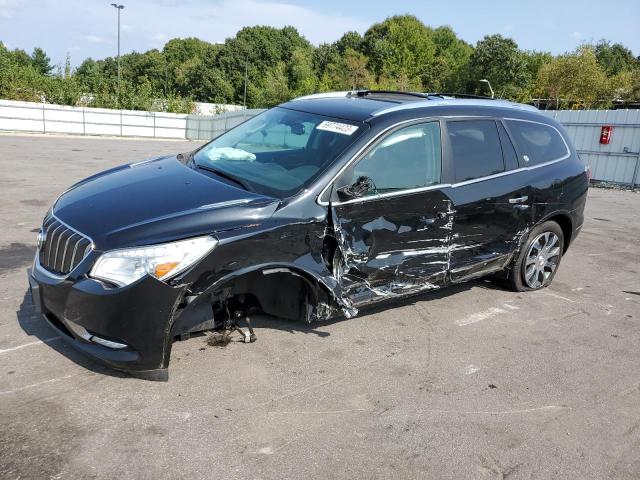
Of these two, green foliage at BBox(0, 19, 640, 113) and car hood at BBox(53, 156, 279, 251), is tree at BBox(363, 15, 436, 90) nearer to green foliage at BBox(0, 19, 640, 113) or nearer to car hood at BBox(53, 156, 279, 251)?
green foliage at BBox(0, 19, 640, 113)

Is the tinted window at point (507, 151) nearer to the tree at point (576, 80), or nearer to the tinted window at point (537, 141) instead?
the tinted window at point (537, 141)

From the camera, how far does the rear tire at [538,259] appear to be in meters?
5.47

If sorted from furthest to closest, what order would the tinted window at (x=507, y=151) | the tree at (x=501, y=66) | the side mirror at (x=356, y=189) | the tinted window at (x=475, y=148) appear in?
1. the tree at (x=501, y=66)
2. the tinted window at (x=507, y=151)
3. the tinted window at (x=475, y=148)
4. the side mirror at (x=356, y=189)

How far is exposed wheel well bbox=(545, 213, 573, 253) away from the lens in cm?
574

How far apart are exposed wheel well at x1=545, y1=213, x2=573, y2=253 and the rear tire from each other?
0.08 m

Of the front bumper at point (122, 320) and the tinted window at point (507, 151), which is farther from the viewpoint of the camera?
the tinted window at point (507, 151)

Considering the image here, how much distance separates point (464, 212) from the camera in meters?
4.60

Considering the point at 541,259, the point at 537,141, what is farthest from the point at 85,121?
the point at 541,259

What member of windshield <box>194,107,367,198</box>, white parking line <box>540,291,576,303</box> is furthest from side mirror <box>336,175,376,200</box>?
white parking line <box>540,291,576,303</box>

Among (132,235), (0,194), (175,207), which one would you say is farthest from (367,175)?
(0,194)

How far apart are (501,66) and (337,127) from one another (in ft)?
193

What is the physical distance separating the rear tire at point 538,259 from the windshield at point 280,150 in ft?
7.74

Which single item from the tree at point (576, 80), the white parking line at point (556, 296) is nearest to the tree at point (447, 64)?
the tree at point (576, 80)

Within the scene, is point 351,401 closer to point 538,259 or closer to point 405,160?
point 405,160
